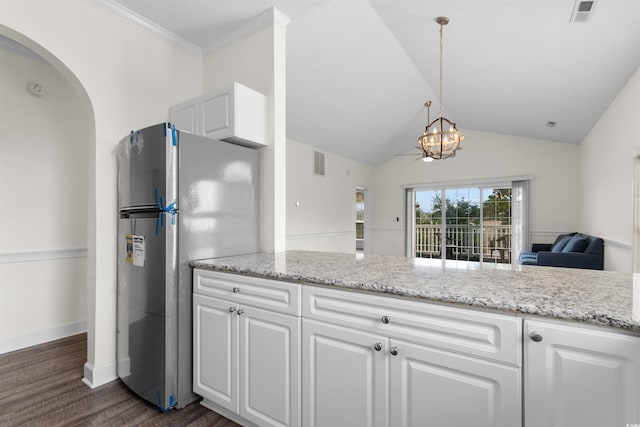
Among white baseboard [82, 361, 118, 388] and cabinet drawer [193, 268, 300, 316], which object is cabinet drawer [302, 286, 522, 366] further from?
white baseboard [82, 361, 118, 388]

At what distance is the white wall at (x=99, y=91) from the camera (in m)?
2.06

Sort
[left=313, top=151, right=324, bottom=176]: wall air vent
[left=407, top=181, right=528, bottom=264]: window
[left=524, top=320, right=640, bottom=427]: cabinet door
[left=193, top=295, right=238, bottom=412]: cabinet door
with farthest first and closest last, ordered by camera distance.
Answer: [left=407, top=181, right=528, bottom=264]: window, [left=313, top=151, right=324, bottom=176]: wall air vent, [left=193, top=295, right=238, bottom=412]: cabinet door, [left=524, top=320, right=640, bottom=427]: cabinet door

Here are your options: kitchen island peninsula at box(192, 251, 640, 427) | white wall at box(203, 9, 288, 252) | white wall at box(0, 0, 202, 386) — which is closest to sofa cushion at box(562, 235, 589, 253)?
kitchen island peninsula at box(192, 251, 640, 427)

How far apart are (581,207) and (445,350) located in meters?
6.41

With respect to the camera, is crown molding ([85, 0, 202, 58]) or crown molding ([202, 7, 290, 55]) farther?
crown molding ([202, 7, 290, 55])

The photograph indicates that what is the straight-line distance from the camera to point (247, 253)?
237 cm

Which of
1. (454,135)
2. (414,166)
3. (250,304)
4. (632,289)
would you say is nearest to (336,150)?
(414,166)

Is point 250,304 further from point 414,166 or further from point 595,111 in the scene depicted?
point 414,166

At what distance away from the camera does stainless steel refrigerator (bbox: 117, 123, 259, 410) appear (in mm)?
1874

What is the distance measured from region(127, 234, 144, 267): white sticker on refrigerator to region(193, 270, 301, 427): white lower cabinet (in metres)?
0.42

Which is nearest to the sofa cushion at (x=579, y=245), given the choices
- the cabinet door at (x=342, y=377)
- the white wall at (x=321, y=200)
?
the white wall at (x=321, y=200)

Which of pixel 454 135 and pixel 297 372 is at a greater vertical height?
pixel 454 135

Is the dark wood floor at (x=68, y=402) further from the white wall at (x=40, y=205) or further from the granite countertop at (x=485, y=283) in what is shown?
the granite countertop at (x=485, y=283)

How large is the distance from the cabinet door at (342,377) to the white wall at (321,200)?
4.15m
